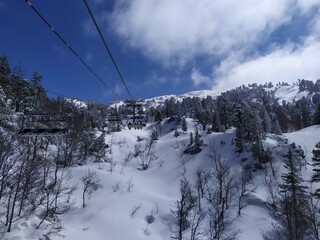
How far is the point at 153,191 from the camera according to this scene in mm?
67688

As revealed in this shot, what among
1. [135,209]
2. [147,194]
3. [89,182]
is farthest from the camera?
[147,194]

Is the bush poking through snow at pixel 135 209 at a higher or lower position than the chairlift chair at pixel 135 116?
lower

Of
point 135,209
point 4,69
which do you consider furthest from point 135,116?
point 4,69

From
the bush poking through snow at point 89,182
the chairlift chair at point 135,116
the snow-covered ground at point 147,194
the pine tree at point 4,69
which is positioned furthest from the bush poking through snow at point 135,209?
the pine tree at point 4,69

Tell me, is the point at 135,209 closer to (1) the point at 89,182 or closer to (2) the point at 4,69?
(1) the point at 89,182

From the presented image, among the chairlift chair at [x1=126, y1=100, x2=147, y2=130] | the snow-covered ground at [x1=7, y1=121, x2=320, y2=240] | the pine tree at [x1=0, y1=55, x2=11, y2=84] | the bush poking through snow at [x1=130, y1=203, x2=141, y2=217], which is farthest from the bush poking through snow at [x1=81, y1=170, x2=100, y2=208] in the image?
the chairlift chair at [x1=126, y1=100, x2=147, y2=130]

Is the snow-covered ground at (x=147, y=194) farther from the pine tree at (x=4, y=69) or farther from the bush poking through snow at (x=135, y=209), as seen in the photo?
the pine tree at (x=4, y=69)

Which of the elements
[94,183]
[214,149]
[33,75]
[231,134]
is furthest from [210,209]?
[33,75]

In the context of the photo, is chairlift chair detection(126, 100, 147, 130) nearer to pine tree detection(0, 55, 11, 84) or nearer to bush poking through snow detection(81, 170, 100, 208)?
bush poking through snow detection(81, 170, 100, 208)

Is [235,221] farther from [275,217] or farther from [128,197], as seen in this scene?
[128,197]

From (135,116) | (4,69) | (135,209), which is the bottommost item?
(135,209)

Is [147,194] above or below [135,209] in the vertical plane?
above

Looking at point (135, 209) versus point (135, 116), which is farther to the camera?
point (135, 209)

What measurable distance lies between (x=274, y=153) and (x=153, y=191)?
30.6 m
